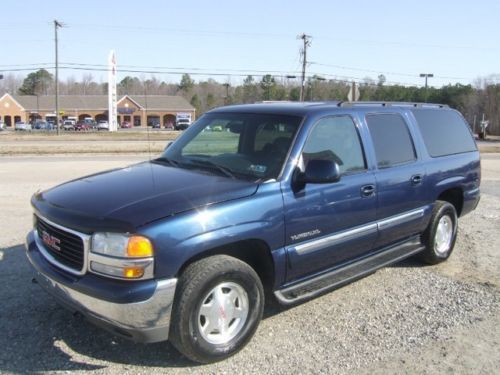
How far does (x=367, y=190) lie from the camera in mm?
4645

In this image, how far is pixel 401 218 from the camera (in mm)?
5152

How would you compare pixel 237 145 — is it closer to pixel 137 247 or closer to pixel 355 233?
pixel 355 233

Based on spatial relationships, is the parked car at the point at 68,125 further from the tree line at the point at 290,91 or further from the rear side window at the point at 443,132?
the rear side window at the point at 443,132

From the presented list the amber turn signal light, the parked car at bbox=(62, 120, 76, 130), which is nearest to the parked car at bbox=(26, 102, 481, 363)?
the amber turn signal light

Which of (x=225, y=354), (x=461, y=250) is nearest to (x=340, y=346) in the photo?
(x=225, y=354)

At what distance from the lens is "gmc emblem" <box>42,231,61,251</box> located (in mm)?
3668

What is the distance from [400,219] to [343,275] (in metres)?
1.05

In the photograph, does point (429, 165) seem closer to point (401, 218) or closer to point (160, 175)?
point (401, 218)

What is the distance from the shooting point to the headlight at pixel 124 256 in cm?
321

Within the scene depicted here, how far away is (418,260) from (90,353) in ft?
13.2

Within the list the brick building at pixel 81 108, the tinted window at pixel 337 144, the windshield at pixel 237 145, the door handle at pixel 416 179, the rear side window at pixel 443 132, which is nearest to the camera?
the windshield at pixel 237 145

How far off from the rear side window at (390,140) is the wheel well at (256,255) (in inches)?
65.2

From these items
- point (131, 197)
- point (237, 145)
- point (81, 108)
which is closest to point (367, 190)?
point (237, 145)

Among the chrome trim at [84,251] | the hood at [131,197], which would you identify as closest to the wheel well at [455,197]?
the hood at [131,197]
